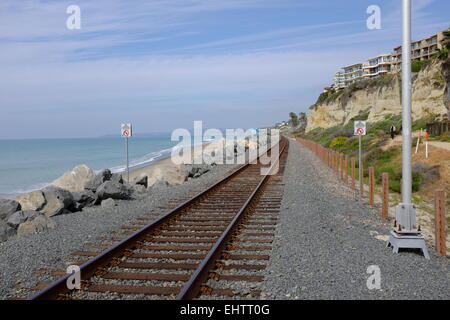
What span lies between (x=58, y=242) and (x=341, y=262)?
4.98m

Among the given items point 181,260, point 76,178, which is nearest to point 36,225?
point 181,260

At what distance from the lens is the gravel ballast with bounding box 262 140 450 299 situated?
5.68 meters

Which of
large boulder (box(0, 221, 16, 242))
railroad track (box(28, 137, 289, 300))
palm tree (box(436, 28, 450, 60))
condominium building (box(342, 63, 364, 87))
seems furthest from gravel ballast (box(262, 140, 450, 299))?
condominium building (box(342, 63, 364, 87))

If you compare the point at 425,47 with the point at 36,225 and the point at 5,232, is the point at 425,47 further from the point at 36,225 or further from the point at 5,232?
the point at 5,232

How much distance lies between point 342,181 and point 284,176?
2.70m

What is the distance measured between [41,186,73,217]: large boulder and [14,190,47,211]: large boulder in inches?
4.8

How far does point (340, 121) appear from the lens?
80125 mm

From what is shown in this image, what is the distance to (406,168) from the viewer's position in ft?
25.3

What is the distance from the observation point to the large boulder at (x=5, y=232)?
905cm

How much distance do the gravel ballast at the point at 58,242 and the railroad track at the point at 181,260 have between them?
13.5 inches

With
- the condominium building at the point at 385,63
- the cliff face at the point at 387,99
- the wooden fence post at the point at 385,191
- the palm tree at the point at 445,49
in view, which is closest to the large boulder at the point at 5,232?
the wooden fence post at the point at 385,191

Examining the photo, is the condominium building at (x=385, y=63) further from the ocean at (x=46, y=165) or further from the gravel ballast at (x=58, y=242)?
the gravel ballast at (x=58, y=242)

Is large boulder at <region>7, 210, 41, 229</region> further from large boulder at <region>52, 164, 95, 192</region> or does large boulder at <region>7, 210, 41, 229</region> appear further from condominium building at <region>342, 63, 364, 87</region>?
condominium building at <region>342, 63, 364, 87</region>
